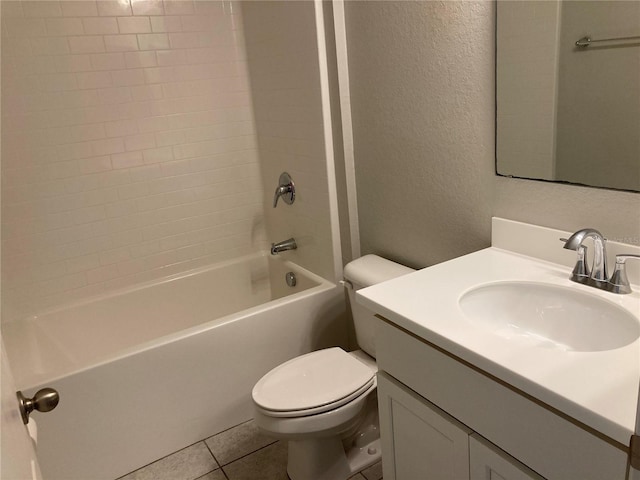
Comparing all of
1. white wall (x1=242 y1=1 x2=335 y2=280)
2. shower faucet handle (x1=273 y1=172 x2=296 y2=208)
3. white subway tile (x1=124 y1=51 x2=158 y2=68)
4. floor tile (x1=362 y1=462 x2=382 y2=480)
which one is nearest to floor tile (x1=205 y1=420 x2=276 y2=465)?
floor tile (x1=362 y1=462 x2=382 y2=480)

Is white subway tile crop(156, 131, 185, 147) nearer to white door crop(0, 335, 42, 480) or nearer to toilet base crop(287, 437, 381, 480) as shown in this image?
toilet base crop(287, 437, 381, 480)

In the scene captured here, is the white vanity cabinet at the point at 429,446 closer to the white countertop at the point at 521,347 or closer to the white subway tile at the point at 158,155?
the white countertop at the point at 521,347

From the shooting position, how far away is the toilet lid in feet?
5.50

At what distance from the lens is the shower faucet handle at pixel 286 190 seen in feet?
8.30

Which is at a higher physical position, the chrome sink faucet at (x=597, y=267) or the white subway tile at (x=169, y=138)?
the white subway tile at (x=169, y=138)

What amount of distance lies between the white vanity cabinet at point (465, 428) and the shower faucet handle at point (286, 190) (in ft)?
4.19

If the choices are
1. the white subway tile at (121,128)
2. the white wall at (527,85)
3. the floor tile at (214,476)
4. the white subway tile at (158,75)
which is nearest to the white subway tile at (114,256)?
the white subway tile at (121,128)

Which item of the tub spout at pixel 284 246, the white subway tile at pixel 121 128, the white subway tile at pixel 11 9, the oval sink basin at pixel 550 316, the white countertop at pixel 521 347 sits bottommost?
the tub spout at pixel 284 246

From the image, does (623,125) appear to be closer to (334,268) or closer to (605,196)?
(605,196)

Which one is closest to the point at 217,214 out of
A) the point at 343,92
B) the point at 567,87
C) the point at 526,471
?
the point at 343,92

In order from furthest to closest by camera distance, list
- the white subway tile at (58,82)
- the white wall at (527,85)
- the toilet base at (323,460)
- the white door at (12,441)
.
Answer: the white subway tile at (58,82) < the toilet base at (323,460) < the white wall at (527,85) < the white door at (12,441)

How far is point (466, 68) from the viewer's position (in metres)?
1.60

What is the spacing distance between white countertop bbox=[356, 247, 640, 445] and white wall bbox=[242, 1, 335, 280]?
96 cm

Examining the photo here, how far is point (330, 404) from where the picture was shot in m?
1.67
